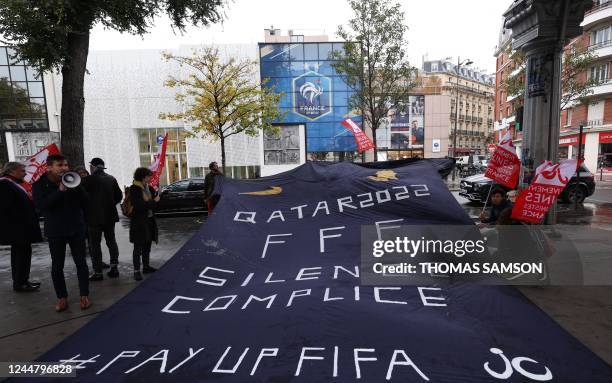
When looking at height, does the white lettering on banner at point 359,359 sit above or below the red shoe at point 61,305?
above

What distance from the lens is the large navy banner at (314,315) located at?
3035 mm

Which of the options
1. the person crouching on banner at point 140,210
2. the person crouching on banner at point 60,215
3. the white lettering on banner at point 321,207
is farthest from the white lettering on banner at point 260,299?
the person crouching on banner at point 140,210

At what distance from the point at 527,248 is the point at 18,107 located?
3586 centimetres

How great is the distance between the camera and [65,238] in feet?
16.0

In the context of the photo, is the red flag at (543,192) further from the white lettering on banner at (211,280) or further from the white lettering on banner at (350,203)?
the white lettering on banner at (211,280)

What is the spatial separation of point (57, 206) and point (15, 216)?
5.78 ft

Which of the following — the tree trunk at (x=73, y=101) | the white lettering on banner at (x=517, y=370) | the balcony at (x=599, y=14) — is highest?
the balcony at (x=599, y=14)

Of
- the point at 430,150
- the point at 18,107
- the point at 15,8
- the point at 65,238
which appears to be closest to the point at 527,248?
the point at 65,238

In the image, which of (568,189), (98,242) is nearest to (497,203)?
(98,242)

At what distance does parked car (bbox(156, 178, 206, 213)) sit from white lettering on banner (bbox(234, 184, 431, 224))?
30.1ft

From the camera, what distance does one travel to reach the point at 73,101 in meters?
7.77

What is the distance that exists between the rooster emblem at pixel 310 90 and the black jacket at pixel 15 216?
30.4 metres

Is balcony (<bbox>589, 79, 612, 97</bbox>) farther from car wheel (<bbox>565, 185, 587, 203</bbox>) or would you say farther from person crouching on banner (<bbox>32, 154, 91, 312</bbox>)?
person crouching on banner (<bbox>32, 154, 91, 312</bbox>)

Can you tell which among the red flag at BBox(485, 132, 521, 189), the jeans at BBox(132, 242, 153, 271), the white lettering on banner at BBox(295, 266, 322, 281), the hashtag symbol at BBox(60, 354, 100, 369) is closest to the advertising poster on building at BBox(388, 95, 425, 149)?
the red flag at BBox(485, 132, 521, 189)
